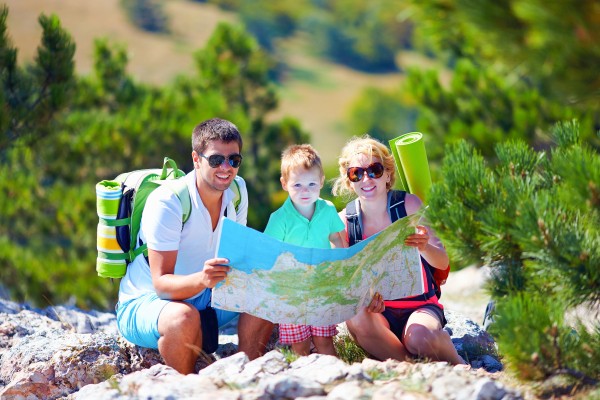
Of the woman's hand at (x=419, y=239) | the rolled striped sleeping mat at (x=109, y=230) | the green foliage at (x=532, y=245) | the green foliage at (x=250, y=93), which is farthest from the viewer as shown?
the green foliage at (x=250, y=93)

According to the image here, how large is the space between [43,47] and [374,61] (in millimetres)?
90058

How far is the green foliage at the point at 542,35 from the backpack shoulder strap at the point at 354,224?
A: 3.94ft

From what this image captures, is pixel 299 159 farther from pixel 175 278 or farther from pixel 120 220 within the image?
pixel 120 220

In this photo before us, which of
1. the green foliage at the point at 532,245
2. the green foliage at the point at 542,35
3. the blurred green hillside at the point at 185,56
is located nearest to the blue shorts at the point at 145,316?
the green foliage at the point at 532,245

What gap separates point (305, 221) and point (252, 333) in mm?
685

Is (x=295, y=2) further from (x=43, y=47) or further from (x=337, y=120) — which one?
(x=43, y=47)

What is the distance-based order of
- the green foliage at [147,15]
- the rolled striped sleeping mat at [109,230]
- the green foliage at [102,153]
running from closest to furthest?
the rolled striped sleeping mat at [109,230] → the green foliage at [102,153] → the green foliage at [147,15]

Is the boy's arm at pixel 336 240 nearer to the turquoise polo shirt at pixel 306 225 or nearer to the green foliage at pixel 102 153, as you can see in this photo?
the turquoise polo shirt at pixel 306 225

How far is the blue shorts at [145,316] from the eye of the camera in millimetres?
4625

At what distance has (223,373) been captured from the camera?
4094 millimetres

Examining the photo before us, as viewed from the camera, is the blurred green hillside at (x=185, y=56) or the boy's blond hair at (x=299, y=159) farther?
the blurred green hillside at (x=185, y=56)

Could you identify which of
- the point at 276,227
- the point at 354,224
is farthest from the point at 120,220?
the point at 354,224

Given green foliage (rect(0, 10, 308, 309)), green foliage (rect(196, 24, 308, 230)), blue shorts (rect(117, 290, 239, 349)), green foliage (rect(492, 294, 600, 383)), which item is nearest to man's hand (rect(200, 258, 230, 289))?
blue shorts (rect(117, 290, 239, 349))

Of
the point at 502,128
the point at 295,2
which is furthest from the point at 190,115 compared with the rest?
the point at 295,2
